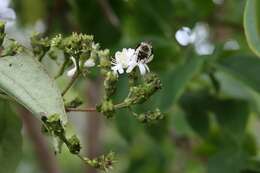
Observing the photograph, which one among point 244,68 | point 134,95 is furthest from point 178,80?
point 134,95

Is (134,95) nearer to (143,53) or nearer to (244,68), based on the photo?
(143,53)

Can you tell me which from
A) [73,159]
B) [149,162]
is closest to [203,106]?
[149,162]

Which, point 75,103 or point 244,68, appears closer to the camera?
point 75,103

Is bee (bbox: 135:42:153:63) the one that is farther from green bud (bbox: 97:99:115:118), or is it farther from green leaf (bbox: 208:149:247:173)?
green leaf (bbox: 208:149:247:173)

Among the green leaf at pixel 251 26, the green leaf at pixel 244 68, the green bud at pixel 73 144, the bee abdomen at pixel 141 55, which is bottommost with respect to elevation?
the green bud at pixel 73 144

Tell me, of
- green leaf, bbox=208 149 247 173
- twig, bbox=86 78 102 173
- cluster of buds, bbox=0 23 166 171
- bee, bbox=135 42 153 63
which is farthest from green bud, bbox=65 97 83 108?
twig, bbox=86 78 102 173

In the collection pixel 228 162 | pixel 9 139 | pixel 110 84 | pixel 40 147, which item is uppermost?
pixel 110 84

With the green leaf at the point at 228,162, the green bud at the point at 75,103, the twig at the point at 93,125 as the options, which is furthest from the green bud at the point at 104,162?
the twig at the point at 93,125

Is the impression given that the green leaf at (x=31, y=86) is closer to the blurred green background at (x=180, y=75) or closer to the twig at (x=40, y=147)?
the blurred green background at (x=180, y=75)
